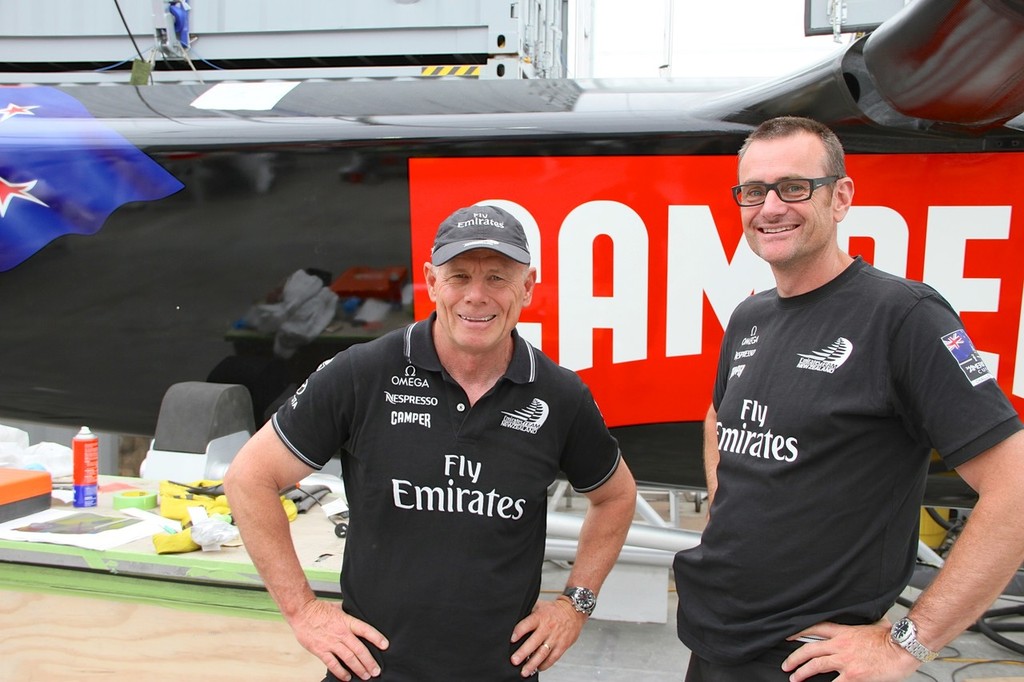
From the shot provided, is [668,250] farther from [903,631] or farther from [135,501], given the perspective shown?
[135,501]

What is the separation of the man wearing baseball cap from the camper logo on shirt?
2.31ft

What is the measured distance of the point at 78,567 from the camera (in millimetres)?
2074

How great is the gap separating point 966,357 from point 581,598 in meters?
0.90

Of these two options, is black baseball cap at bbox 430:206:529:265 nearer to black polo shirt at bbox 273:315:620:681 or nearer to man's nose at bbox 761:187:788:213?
black polo shirt at bbox 273:315:620:681

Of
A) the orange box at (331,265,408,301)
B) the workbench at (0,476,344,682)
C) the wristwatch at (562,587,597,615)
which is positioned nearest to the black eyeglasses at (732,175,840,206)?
the wristwatch at (562,587,597,615)

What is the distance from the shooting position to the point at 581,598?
5.84 feet

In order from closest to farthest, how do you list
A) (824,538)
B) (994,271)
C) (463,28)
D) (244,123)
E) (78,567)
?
1. (824,538)
2. (78,567)
3. (994,271)
4. (244,123)
5. (463,28)

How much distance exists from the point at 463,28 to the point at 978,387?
4564 millimetres

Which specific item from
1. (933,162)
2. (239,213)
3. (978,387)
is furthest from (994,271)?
(239,213)

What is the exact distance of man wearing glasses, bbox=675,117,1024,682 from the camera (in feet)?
4.59

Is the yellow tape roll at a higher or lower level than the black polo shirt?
lower

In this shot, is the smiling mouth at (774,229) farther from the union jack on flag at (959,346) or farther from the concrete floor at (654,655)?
the concrete floor at (654,655)

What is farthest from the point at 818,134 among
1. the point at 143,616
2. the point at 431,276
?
the point at 143,616

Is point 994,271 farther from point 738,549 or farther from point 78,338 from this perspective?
point 78,338
